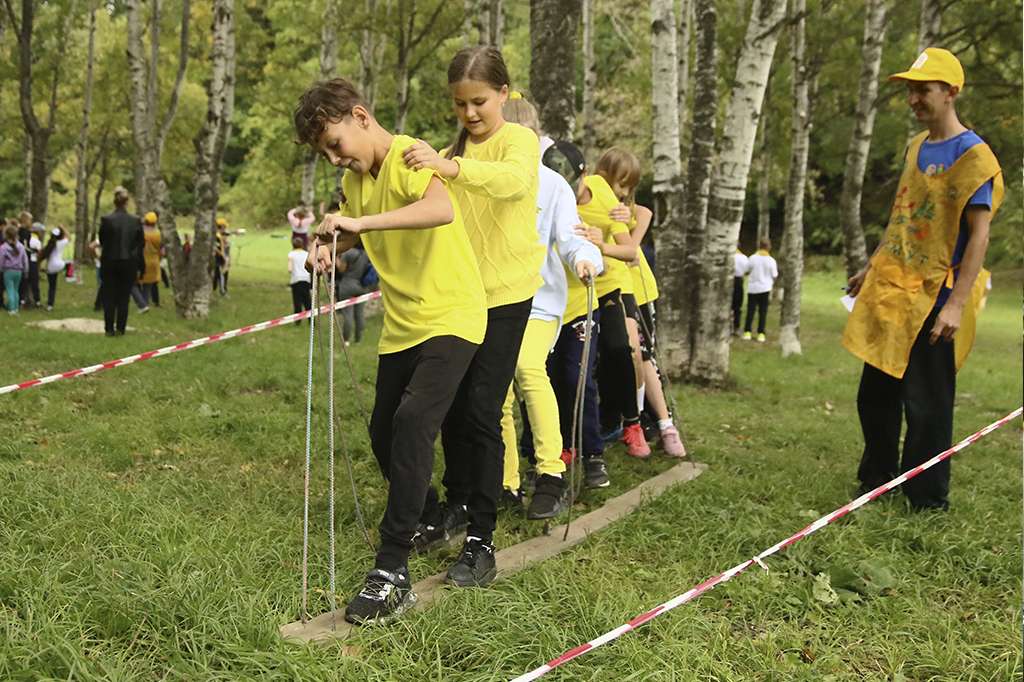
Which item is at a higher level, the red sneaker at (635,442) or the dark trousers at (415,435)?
the dark trousers at (415,435)

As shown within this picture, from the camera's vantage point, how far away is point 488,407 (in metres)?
3.67

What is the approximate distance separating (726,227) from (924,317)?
460cm

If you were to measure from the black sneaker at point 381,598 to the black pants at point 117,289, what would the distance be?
9013 millimetres

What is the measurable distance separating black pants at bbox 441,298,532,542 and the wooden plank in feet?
0.88

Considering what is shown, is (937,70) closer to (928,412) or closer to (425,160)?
(928,412)

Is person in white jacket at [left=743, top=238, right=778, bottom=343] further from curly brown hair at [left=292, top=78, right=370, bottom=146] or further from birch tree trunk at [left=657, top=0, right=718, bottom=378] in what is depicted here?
curly brown hair at [left=292, top=78, right=370, bottom=146]

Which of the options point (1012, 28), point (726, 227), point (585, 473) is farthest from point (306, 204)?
point (585, 473)

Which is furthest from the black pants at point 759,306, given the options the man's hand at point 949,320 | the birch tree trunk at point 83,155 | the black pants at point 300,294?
the birch tree trunk at point 83,155

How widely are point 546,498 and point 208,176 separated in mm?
11097

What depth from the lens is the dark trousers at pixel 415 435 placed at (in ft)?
10.8

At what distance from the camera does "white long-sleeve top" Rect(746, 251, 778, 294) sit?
16.0 m

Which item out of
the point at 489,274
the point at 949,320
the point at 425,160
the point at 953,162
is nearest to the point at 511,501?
the point at 489,274

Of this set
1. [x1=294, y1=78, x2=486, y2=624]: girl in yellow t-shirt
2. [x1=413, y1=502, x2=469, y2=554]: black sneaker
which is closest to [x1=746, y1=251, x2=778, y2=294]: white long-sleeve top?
[x1=413, y1=502, x2=469, y2=554]: black sneaker

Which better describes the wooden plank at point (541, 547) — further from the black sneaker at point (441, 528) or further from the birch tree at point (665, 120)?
the birch tree at point (665, 120)
